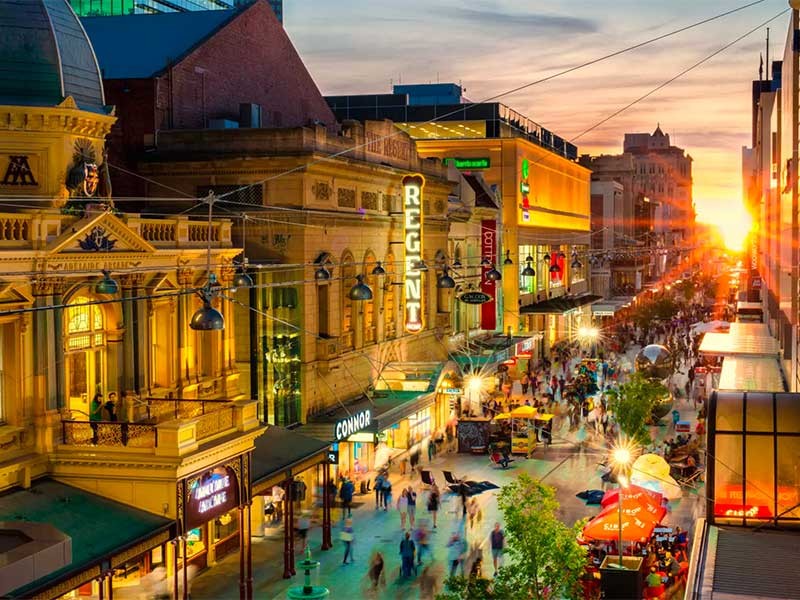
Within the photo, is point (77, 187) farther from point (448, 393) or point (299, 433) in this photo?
point (448, 393)

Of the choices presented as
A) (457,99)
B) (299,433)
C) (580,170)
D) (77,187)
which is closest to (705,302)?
(580,170)

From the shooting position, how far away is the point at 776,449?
23.0 metres

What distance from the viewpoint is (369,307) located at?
39.9m

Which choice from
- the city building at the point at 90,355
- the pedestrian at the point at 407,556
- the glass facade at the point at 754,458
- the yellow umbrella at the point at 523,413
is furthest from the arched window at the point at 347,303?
the glass facade at the point at 754,458

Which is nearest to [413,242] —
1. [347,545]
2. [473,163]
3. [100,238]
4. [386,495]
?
[386,495]

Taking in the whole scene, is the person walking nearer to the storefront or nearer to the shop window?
the shop window

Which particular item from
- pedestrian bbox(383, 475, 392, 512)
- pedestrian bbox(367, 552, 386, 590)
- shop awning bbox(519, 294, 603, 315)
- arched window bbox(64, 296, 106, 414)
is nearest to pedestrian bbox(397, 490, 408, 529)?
pedestrian bbox(383, 475, 392, 512)

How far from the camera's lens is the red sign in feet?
187

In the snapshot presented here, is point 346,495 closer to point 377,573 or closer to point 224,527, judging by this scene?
point 224,527

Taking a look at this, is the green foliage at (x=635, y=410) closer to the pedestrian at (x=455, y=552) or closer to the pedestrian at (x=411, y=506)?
the pedestrian at (x=411, y=506)

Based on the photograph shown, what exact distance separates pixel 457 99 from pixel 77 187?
65624mm

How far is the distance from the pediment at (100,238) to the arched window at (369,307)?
1477 cm

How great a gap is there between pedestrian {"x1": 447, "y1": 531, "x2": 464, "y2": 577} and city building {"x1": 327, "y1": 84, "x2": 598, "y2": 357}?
89.6 feet

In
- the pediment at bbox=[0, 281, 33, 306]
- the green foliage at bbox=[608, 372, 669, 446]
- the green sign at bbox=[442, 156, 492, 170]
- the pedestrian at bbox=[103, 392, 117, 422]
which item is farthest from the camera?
the green sign at bbox=[442, 156, 492, 170]
